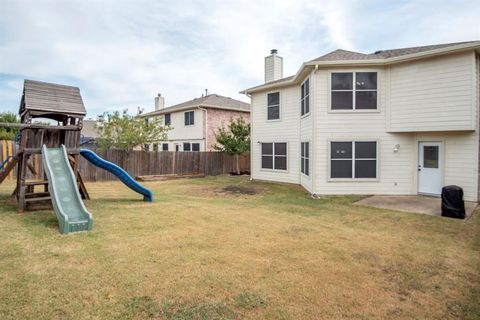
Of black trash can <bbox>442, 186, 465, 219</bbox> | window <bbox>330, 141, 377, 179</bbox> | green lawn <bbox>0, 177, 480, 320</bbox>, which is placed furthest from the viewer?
window <bbox>330, 141, 377, 179</bbox>

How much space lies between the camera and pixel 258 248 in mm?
5352

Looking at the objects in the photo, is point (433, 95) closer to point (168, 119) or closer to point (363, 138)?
point (363, 138)

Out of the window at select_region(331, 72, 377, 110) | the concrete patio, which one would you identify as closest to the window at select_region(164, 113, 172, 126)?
the window at select_region(331, 72, 377, 110)

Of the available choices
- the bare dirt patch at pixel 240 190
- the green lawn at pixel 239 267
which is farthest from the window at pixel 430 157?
the bare dirt patch at pixel 240 190

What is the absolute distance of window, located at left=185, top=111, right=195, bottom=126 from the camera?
74.0 ft

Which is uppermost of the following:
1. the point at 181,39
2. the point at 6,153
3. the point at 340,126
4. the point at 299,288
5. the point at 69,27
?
the point at 181,39

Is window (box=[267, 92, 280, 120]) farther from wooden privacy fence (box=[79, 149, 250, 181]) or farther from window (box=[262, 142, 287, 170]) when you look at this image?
wooden privacy fence (box=[79, 149, 250, 181])

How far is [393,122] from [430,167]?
2.03m

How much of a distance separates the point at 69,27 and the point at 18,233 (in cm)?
868

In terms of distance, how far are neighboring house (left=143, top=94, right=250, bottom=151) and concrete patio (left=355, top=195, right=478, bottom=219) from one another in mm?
13585

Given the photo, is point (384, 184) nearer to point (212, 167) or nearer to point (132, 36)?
point (212, 167)

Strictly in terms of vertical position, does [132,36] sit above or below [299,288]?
above

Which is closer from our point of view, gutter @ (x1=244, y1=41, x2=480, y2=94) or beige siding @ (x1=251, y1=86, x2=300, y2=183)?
gutter @ (x1=244, y1=41, x2=480, y2=94)

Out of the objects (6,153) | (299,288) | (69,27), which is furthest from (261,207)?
(6,153)
